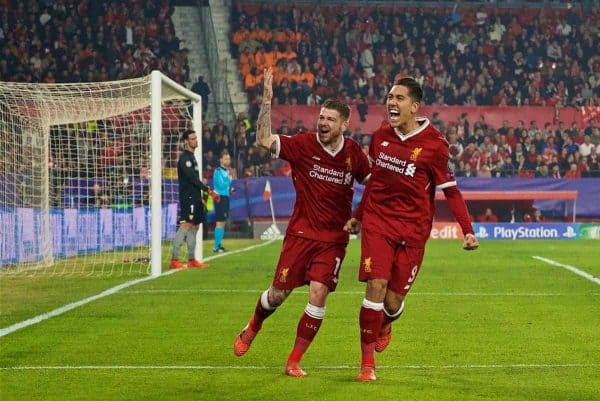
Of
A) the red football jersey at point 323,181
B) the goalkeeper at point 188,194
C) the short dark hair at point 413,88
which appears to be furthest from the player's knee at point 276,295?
the goalkeeper at point 188,194

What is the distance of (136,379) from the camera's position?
7.96 meters

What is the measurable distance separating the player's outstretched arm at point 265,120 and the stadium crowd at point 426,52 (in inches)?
1183

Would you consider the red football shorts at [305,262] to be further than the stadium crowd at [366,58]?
No

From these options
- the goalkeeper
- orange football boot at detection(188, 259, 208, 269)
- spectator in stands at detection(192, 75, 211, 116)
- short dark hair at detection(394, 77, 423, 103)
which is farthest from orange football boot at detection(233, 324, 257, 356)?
spectator in stands at detection(192, 75, 211, 116)

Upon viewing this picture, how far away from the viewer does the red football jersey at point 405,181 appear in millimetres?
8266

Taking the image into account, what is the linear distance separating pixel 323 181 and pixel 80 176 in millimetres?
14775

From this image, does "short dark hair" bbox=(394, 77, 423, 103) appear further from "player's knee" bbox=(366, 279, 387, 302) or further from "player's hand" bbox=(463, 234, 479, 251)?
"player's knee" bbox=(366, 279, 387, 302)

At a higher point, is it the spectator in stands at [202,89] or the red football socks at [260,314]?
the spectator in stands at [202,89]

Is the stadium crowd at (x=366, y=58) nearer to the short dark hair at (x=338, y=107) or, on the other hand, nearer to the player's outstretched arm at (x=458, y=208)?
the short dark hair at (x=338, y=107)

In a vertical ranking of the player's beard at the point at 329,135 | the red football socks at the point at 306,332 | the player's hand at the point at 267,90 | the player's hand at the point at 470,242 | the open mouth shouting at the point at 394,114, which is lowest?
the red football socks at the point at 306,332

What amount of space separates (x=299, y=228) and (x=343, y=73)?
32.8 m

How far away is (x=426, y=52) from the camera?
141 ft

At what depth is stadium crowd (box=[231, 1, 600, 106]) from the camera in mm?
40688

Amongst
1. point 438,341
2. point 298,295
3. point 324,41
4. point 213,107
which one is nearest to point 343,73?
point 324,41
